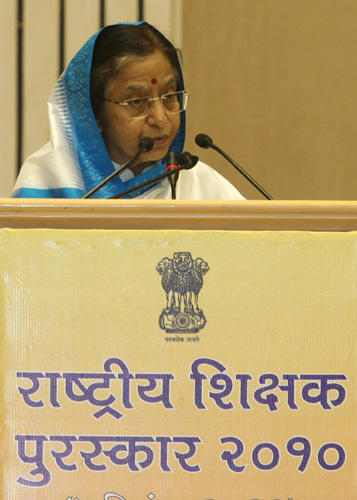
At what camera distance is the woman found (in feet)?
6.46

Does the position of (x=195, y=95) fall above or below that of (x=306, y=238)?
above

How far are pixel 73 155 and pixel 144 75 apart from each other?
0.28 meters

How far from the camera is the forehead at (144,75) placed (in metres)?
2.00

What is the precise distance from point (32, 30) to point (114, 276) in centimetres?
213

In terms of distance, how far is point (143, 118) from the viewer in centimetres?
198

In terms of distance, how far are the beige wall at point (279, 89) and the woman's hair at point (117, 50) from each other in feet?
2.95

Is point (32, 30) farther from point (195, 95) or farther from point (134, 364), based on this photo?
point (134, 364)

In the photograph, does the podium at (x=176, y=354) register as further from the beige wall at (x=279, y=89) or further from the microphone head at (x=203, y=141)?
the beige wall at (x=279, y=89)

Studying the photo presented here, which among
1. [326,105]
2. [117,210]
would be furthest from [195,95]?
[117,210]

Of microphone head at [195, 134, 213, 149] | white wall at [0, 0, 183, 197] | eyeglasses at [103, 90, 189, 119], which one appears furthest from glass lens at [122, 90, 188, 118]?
white wall at [0, 0, 183, 197]

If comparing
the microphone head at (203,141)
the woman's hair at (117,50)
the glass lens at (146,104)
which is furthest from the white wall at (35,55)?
the microphone head at (203,141)

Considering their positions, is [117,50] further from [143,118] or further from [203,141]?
[203,141]

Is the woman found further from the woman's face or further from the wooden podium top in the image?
the wooden podium top

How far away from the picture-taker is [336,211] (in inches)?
39.3
